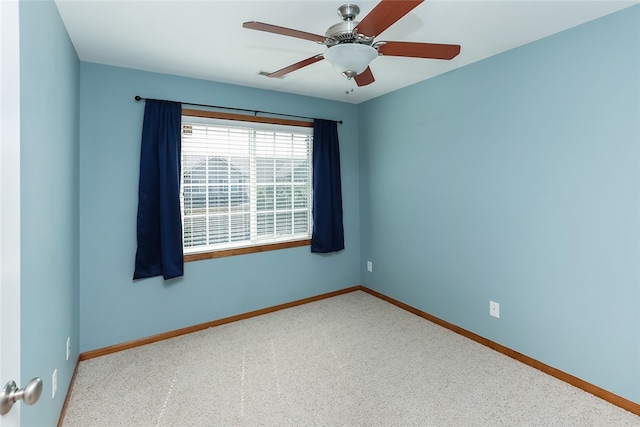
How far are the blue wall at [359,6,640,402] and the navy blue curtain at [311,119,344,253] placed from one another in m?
0.79

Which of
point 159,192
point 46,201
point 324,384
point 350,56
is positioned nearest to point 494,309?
point 324,384

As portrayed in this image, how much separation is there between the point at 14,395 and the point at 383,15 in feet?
5.62

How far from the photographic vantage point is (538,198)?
2393 millimetres

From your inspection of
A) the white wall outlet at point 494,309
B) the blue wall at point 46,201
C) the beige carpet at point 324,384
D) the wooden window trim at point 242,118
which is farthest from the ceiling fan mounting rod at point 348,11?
the white wall outlet at point 494,309

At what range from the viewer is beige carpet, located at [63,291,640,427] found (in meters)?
1.93

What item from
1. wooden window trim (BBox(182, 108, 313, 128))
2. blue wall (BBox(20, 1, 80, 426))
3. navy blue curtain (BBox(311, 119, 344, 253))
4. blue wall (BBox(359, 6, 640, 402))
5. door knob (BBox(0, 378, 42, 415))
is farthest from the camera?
navy blue curtain (BBox(311, 119, 344, 253))

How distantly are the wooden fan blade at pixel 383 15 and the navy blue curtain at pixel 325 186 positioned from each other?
2.17 metres

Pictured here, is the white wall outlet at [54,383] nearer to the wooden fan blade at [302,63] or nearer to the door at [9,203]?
the door at [9,203]

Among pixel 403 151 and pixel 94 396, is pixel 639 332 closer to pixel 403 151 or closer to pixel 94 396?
pixel 403 151

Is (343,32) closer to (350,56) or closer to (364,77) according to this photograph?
(350,56)

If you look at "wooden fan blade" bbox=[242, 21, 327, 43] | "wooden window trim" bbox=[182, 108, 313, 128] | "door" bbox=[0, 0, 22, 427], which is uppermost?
"wooden window trim" bbox=[182, 108, 313, 128]

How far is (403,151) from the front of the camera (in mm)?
3539

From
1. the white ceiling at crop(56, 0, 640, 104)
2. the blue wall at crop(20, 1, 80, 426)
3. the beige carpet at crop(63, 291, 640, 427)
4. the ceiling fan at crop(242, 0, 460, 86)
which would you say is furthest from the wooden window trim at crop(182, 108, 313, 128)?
the beige carpet at crop(63, 291, 640, 427)

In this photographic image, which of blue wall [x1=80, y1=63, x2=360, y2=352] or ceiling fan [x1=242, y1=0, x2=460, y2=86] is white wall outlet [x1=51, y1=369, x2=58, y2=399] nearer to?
blue wall [x1=80, y1=63, x2=360, y2=352]
